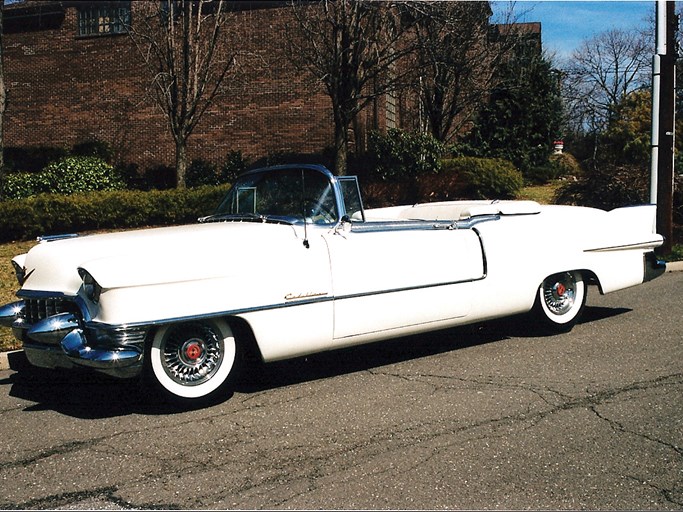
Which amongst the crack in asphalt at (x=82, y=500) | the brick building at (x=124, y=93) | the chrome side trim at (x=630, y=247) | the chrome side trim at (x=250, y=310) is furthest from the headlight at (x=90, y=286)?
the brick building at (x=124, y=93)

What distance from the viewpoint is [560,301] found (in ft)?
25.1

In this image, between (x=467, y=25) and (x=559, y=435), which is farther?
(x=467, y=25)

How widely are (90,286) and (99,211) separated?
10.8 m

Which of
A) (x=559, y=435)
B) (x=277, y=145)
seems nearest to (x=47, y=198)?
(x=277, y=145)

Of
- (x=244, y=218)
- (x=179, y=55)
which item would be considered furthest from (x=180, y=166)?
(x=244, y=218)

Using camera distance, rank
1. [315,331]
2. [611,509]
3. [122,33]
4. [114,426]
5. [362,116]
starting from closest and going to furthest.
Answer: [611,509]
[114,426]
[315,331]
[362,116]
[122,33]

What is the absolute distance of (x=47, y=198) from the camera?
15.3 m

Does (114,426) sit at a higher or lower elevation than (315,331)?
lower

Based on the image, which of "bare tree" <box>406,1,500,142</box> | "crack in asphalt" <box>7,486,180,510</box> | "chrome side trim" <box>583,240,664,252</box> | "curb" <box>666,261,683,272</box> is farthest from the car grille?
"bare tree" <box>406,1,500,142</box>

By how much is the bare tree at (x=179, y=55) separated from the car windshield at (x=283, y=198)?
11764mm

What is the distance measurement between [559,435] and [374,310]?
184 cm

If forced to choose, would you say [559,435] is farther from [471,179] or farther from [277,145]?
[277,145]

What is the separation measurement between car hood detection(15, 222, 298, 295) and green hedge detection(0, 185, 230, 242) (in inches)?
371

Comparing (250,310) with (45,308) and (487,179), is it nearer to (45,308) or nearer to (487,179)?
(45,308)
